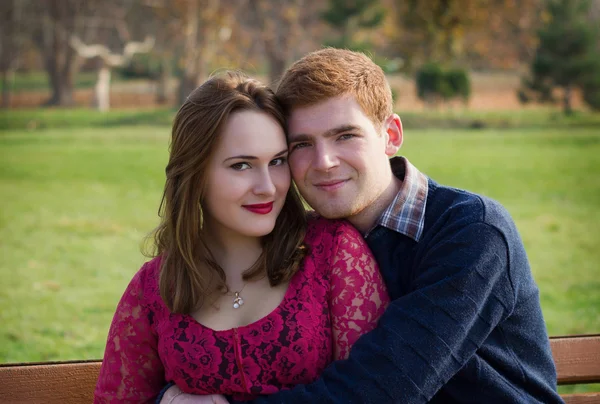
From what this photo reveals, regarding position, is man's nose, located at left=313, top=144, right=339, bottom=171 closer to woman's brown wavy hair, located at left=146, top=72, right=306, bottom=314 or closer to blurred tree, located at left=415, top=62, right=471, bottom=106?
woman's brown wavy hair, located at left=146, top=72, right=306, bottom=314

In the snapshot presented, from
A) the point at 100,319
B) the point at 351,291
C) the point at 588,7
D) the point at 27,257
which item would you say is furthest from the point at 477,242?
the point at 588,7

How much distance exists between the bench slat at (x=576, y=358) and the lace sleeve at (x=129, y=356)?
5.64ft

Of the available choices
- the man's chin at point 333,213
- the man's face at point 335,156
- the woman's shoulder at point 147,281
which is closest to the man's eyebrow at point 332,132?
the man's face at point 335,156

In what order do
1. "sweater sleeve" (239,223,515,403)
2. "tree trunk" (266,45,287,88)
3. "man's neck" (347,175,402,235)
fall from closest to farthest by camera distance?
"sweater sleeve" (239,223,515,403) → "man's neck" (347,175,402,235) → "tree trunk" (266,45,287,88)

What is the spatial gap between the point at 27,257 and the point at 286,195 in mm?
8247

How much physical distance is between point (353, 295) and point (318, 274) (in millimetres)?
180

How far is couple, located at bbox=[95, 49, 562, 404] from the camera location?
7.88ft

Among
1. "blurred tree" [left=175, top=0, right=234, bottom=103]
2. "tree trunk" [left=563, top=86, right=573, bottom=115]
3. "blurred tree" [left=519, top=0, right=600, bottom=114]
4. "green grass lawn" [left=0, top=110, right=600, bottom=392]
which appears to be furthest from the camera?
"blurred tree" [left=175, top=0, right=234, bottom=103]

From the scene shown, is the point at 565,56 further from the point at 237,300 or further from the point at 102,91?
the point at 237,300

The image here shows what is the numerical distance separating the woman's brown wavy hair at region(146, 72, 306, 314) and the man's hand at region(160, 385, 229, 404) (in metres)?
0.29

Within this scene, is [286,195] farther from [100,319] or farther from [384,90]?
[100,319]

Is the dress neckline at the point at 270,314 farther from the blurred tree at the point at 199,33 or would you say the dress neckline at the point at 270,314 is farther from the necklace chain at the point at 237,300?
the blurred tree at the point at 199,33

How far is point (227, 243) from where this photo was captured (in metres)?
2.90

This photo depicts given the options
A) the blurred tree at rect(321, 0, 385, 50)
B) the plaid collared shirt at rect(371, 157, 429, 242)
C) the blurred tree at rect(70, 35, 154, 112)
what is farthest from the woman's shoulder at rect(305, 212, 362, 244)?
A: the blurred tree at rect(70, 35, 154, 112)
